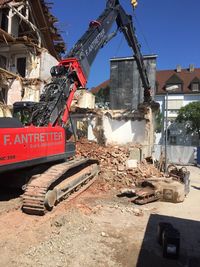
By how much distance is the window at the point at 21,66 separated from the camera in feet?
82.4

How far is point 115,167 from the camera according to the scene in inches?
565

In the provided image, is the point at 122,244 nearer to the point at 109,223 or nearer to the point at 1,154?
the point at 109,223

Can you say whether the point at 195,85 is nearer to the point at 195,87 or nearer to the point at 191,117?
the point at 195,87

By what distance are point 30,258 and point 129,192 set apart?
598 cm

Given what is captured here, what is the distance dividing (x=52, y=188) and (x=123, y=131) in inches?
457

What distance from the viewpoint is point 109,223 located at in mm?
8305

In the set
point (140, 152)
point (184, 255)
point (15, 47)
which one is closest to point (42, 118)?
point (184, 255)

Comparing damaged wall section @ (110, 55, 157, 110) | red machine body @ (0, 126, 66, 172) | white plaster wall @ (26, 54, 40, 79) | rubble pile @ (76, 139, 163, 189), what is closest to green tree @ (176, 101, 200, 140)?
damaged wall section @ (110, 55, 157, 110)

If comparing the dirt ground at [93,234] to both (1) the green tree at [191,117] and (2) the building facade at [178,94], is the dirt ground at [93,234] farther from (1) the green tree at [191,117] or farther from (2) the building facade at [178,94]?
(2) the building facade at [178,94]

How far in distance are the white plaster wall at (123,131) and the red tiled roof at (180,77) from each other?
120 feet

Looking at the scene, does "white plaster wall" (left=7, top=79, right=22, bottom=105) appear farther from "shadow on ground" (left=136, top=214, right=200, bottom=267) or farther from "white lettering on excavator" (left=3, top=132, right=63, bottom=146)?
"shadow on ground" (left=136, top=214, right=200, bottom=267)

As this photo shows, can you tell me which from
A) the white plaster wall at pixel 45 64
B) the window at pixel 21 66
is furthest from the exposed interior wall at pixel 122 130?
the window at pixel 21 66

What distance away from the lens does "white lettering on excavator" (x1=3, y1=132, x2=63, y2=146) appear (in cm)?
775

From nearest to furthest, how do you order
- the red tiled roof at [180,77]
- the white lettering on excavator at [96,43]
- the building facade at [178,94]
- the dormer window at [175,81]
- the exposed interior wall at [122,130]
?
the white lettering on excavator at [96,43]
the exposed interior wall at [122,130]
the building facade at [178,94]
the dormer window at [175,81]
the red tiled roof at [180,77]
